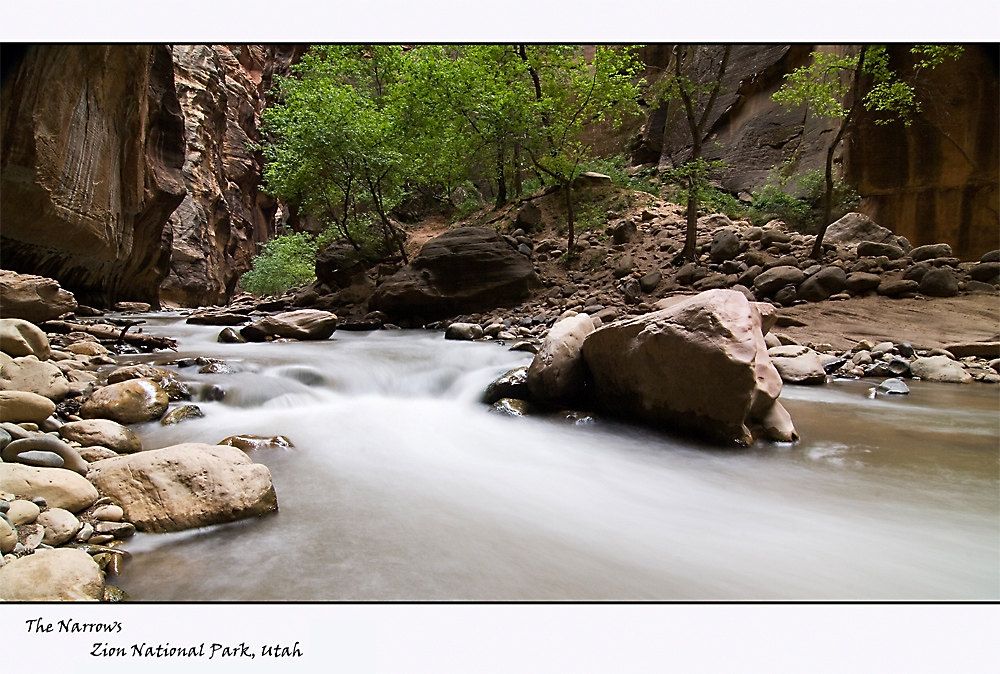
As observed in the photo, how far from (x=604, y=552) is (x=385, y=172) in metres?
9.41

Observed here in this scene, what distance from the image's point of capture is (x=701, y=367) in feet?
9.07

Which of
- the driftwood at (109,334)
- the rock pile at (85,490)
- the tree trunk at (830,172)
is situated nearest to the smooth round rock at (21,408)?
the rock pile at (85,490)

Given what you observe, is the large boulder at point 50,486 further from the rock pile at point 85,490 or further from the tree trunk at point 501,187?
the tree trunk at point 501,187

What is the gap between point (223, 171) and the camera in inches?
822

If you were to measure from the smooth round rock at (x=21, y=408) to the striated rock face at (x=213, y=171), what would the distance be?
15014 millimetres

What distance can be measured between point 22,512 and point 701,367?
3085mm

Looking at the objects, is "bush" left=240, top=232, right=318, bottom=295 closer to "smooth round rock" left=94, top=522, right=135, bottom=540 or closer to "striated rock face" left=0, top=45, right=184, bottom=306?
"striated rock face" left=0, top=45, right=184, bottom=306

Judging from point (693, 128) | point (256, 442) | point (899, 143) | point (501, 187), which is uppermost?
point (693, 128)

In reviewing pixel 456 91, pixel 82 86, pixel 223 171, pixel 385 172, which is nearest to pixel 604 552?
Answer: pixel 82 86

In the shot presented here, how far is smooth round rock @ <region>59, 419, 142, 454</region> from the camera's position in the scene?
222 cm

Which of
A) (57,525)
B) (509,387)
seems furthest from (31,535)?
(509,387)

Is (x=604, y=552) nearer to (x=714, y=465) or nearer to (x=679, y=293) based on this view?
(x=714, y=465)

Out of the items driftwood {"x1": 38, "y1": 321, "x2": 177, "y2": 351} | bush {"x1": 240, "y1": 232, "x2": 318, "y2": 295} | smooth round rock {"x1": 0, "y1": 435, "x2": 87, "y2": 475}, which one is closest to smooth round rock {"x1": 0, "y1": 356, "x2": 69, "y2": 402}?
smooth round rock {"x1": 0, "y1": 435, "x2": 87, "y2": 475}

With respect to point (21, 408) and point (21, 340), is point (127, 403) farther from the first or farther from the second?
point (21, 340)
